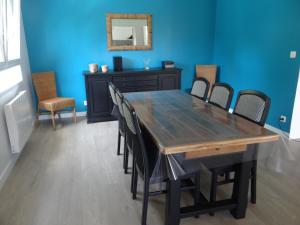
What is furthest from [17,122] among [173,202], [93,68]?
[173,202]

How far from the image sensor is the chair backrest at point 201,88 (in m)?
2.73

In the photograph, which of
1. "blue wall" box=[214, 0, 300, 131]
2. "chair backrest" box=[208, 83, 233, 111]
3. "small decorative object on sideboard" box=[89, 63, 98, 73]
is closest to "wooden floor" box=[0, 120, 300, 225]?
"chair backrest" box=[208, 83, 233, 111]

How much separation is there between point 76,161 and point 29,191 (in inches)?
25.9

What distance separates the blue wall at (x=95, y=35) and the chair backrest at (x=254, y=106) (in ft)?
9.44

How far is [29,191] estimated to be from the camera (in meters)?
2.25

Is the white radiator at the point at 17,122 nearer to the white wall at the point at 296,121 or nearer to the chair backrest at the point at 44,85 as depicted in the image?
the chair backrest at the point at 44,85

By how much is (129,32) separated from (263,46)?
237 cm

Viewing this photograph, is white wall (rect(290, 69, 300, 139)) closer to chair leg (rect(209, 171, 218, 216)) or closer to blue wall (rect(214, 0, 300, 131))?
blue wall (rect(214, 0, 300, 131))

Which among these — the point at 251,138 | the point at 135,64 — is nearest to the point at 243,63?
the point at 135,64

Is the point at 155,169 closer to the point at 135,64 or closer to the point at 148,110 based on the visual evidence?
the point at 148,110

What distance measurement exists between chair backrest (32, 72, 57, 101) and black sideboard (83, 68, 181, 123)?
2.12 ft

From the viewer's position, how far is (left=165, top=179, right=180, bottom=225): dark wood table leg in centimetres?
161

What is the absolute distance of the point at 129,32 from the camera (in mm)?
4387

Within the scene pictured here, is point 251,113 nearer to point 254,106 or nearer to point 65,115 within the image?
point 254,106
